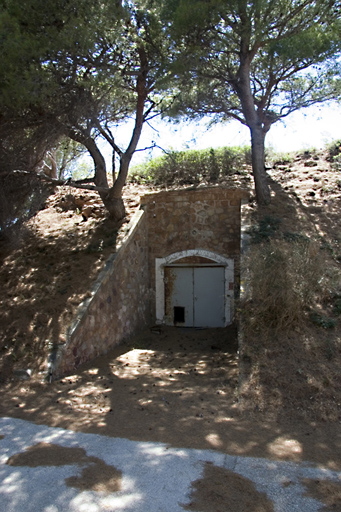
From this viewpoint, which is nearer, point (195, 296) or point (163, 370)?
point (163, 370)

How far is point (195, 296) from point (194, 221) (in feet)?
6.34

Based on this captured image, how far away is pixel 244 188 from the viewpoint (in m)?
11.2

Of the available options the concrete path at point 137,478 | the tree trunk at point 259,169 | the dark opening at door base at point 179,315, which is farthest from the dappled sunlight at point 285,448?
the tree trunk at point 259,169

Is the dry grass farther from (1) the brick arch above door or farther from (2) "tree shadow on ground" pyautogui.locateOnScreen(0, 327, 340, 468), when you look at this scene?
(1) the brick arch above door

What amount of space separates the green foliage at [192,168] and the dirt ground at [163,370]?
1.77m

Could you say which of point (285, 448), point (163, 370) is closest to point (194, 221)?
point (163, 370)

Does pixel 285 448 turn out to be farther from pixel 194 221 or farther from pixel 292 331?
pixel 194 221

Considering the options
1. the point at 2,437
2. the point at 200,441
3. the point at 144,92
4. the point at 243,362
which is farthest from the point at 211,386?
the point at 144,92

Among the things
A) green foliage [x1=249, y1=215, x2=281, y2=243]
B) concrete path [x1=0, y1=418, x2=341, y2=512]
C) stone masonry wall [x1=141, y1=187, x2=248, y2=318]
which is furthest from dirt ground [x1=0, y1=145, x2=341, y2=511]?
stone masonry wall [x1=141, y1=187, x2=248, y2=318]

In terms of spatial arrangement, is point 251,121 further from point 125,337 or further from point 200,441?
point 200,441

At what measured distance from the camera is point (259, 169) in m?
10.8

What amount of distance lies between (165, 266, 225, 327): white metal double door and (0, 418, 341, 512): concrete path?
6.32m

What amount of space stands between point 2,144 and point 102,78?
255cm

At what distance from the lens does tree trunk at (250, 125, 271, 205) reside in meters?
10.7
